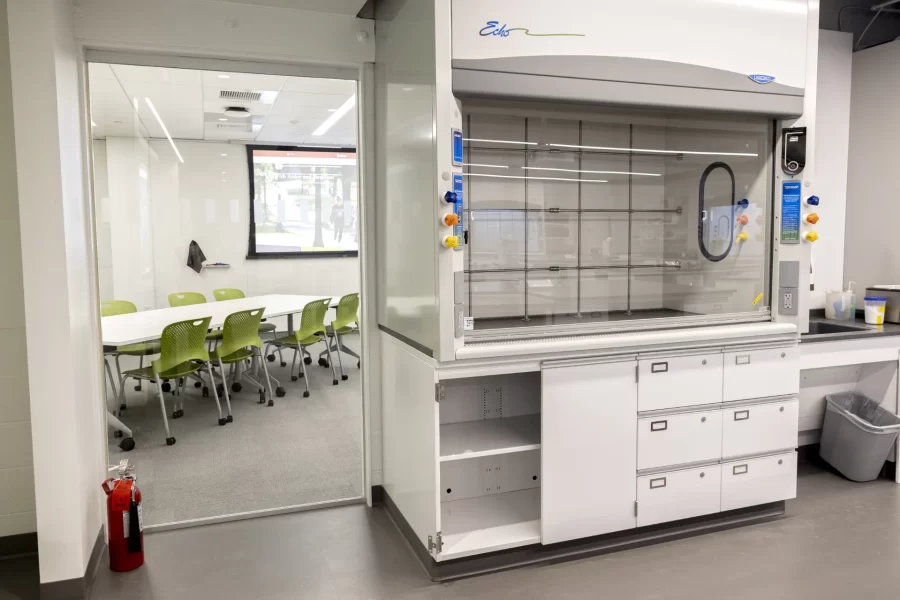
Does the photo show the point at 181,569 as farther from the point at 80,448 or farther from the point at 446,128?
the point at 446,128

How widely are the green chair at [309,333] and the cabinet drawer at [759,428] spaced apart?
205 centimetres

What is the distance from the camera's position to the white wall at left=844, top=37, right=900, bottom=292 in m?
3.88

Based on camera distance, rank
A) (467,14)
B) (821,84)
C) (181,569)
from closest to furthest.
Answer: (467,14) < (181,569) < (821,84)

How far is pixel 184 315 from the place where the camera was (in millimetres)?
3215

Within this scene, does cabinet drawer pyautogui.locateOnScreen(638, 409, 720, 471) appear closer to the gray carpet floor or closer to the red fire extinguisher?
the gray carpet floor

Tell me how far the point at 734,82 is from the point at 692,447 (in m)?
1.64

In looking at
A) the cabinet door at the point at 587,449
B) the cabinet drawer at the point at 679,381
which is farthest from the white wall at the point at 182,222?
the cabinet drawer at the point at 679,381

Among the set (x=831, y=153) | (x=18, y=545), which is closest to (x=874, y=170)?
(x=831, y=153)

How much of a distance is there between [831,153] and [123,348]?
426 centimetres

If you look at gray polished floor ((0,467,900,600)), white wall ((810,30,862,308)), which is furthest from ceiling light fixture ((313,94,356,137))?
white wall ((810,30,862,308))

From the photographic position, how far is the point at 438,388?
2.45 m

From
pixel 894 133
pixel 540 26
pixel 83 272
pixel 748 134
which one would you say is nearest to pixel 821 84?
pixel 894 133

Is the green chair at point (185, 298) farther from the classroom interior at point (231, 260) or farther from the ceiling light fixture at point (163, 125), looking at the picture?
the ceiling light fixture at point (163, 125)

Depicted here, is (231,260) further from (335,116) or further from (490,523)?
(490,523)
